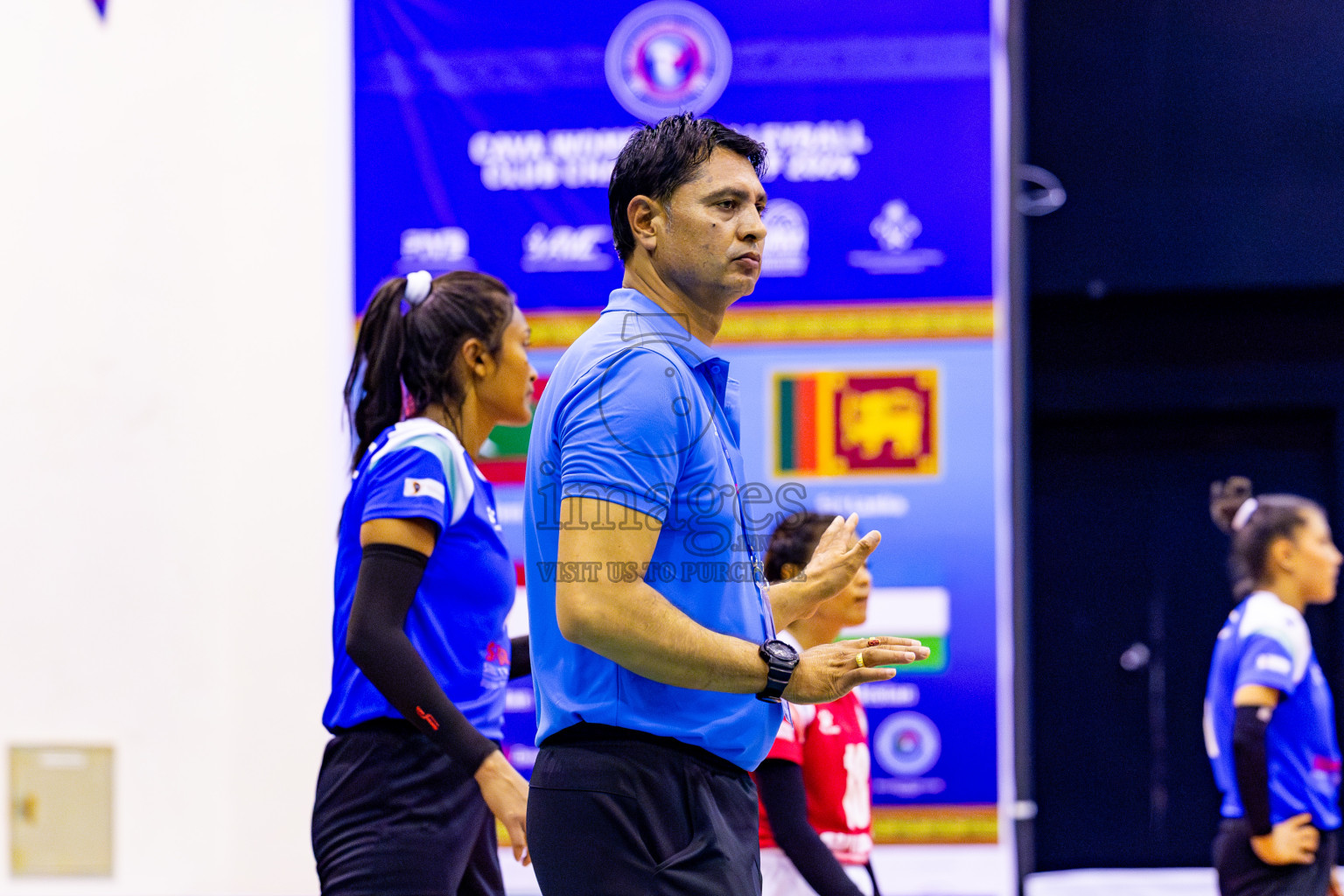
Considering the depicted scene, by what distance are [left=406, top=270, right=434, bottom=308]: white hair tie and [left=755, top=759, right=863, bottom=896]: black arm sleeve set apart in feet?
3.56

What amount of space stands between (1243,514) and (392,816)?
2.81 meters

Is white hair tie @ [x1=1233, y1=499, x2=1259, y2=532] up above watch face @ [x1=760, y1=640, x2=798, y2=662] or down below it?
above

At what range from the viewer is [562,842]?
1446 mm

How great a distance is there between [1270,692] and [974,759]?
39.4 inches

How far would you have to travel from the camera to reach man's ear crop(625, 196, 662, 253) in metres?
1.59

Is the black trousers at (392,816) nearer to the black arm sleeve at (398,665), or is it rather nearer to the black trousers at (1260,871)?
the black arm sleeve at (398,665)

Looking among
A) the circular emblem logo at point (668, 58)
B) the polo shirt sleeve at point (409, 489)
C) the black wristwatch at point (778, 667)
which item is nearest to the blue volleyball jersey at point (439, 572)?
the polo shirt sleeve at point (409, 489)

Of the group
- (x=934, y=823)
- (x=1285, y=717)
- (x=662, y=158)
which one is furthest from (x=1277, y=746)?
(x=662, y=158)

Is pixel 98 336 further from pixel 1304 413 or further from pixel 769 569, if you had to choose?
pixel 1304 413

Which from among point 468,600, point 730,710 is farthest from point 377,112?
point 730,710

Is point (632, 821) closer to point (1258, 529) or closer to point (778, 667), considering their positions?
point (778, 667)

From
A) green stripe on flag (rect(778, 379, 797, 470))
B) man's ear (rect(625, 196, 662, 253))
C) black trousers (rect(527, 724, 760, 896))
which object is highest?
man's ear (rect(625, 196, 662, 253))

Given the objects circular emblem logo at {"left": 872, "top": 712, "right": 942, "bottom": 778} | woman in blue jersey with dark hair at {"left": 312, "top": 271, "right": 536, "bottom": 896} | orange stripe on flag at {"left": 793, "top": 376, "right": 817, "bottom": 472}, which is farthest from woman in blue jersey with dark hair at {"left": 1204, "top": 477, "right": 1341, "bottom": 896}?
woman in blue jersey with dark hair at {"left": 312, "top": 271, "right": 536, "bottom": 896}

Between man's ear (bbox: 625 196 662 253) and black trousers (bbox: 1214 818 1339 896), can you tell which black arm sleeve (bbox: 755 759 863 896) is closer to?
man's ear (bbox: 625 196 662 253)
